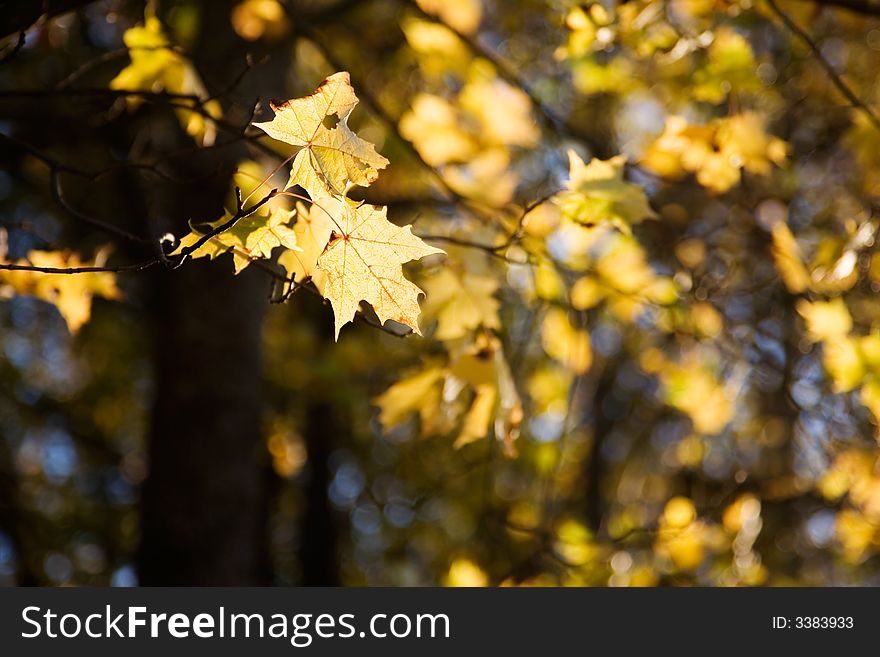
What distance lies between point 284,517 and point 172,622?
21.5ft

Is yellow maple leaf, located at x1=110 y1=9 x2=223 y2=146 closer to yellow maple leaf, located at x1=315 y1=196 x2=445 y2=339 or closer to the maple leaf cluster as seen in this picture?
the maple leaf cluster

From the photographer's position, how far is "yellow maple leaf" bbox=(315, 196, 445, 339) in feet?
3.40

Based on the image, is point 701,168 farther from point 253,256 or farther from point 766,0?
point 253,256

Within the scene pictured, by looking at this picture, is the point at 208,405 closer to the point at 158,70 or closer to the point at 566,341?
the point at 566,341

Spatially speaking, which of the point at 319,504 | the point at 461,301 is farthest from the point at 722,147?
the point at 319,504

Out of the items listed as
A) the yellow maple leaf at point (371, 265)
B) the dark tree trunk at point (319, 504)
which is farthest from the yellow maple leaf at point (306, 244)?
the dark tree trunk at point (319, 504)

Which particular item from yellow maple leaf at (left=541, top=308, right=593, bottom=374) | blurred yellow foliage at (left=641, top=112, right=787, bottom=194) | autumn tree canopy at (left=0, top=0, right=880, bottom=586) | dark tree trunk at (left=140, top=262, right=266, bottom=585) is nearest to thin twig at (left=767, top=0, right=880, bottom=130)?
autumn tree canopy at (left=0, top=0, right=880, bottom=586)

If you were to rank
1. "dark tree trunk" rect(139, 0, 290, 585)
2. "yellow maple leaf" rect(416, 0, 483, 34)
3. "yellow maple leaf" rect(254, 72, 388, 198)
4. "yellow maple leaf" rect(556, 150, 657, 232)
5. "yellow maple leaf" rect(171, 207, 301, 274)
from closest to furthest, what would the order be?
1. "yellow maple leaf" rect(254, 72, 388, 198)
2. "yellow maple leaf" rect(171, 207, 301, 274)
3. "yellow maple leaf" rect(556, 150, 657, 232)
4. "yellow maple leaf" rect(416, 0, 483, 34)
5. "dark tree trunk" rect(139, 0, 290, 585)

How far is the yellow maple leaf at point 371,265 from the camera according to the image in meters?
1.04

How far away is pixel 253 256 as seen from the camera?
3.71 feet

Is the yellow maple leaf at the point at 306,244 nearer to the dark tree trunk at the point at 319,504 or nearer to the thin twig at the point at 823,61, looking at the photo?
the thin twig at the point at 823,61

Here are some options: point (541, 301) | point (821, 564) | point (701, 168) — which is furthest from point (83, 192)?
point (821, 564)

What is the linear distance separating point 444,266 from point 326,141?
32.8 inches

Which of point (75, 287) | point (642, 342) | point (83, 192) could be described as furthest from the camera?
point (642, 342)
